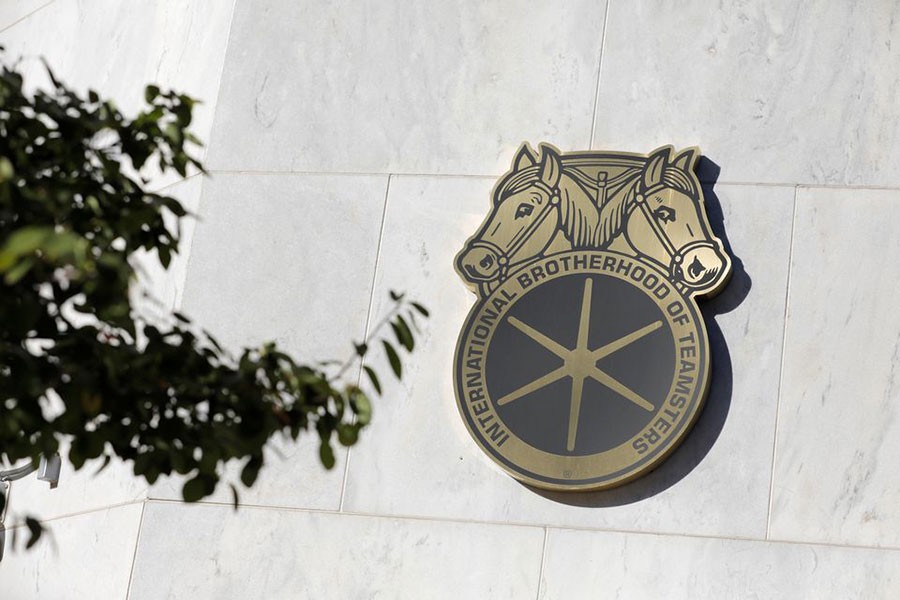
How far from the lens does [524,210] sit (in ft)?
19.7

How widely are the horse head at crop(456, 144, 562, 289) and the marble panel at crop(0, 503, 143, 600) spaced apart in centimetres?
180

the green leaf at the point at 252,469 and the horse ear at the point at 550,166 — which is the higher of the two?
the horse ear at the point at 550,166

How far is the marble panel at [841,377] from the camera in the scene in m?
5.26

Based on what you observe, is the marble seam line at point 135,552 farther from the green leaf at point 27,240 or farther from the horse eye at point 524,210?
the green leaf at point 27,240

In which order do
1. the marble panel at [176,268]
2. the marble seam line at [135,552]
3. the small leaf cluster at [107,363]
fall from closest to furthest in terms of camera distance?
the small leaf cluster at [107,363] < the marble seam line at [135,552] < the marble panel at [176,268]

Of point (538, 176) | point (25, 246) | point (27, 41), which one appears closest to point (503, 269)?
point (538, 176)

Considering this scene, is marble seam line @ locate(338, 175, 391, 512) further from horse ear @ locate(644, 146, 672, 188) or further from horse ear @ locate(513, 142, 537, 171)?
horse ear @ locate(644, 146, 672, 188)

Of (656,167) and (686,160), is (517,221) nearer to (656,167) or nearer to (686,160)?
(656,167)

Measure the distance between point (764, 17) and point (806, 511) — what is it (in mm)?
2135

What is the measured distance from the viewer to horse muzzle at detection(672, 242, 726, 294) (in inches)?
222

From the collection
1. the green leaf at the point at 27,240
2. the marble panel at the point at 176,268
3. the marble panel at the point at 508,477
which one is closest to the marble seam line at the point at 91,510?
the marble panel at the point at 176,268

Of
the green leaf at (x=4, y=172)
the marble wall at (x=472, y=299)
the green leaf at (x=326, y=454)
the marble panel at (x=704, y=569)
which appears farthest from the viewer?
the marble wall at (x=472, y=299)

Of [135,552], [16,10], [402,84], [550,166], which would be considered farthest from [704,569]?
[16,10]

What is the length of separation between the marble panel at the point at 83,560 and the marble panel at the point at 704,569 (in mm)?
1873
